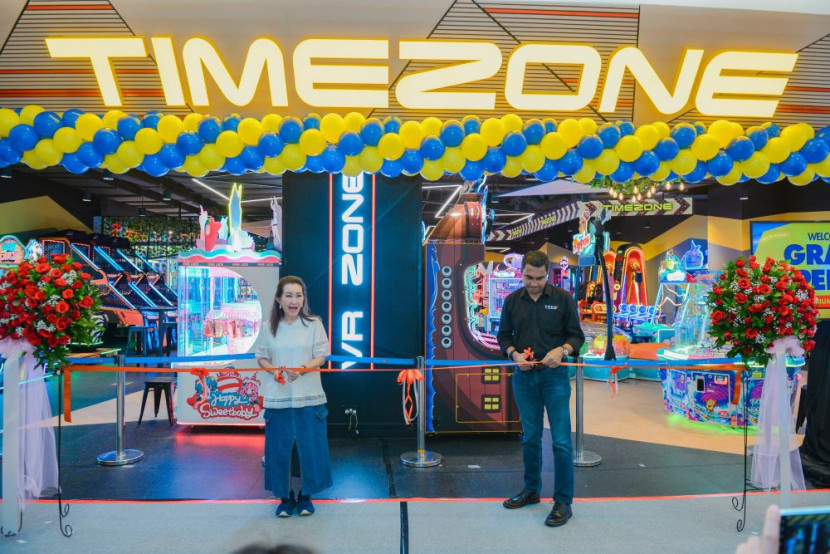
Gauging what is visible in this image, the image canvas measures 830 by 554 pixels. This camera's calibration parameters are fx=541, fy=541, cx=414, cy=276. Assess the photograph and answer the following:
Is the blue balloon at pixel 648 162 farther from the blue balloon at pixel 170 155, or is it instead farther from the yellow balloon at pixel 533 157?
the blue balloon at pixel 170 155

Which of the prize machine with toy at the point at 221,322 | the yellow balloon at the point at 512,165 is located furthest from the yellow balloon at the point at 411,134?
the prize machine with toy at the point at 221,322

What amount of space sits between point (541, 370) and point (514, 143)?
5.84ft

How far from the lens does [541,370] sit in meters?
3.59

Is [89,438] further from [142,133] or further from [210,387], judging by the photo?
[142,133]

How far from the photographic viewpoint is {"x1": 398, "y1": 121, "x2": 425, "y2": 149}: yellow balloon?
4254 millimetres

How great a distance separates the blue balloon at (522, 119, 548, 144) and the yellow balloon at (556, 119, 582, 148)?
17cm

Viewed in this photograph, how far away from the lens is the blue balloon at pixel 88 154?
415 centimetres

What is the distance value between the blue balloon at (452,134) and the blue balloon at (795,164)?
2709mm

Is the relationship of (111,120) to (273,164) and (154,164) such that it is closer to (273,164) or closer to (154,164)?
(154,164)

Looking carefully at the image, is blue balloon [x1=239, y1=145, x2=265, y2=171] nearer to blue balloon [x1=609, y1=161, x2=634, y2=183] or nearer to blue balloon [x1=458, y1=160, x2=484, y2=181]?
blue balloon [x1=458, y1=160, x2=484, y2=181]

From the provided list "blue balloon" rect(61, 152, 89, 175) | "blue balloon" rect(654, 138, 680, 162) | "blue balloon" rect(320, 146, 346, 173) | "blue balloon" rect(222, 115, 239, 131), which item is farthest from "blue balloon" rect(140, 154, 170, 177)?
"blue balloon" rect(654, 138, 680, 162)

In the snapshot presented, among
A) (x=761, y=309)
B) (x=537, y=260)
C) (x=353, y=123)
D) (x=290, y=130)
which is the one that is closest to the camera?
(x=761, y=309)

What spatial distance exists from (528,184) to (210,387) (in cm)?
958

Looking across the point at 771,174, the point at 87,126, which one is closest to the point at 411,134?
the point at 87,126
